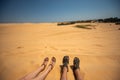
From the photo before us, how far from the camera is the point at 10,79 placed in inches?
77.5

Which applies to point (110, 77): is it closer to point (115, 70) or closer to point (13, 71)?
point (115, 70)

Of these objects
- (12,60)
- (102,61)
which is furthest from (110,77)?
(12,60)

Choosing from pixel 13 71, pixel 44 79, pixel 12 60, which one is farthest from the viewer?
pixel 12 60

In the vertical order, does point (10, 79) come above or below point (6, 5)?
below

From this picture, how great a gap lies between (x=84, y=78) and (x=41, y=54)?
4.42ft

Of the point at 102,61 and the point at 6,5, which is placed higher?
the point at 6,5

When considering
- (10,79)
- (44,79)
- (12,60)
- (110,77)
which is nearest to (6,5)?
(12,60)

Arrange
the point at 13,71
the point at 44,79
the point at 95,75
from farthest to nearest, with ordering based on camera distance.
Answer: the point at 13,71 < the point at 95,75 < the point at 44,79

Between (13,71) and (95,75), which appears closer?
(95,75)

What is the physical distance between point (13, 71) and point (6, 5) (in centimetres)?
168

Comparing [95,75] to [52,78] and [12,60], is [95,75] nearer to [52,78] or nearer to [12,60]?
[52,78]

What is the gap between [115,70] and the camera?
224 centimetres

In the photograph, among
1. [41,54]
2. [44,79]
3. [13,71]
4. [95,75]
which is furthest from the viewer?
[41,54]

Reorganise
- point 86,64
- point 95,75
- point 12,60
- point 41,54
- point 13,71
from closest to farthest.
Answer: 1. point 95,75
2. point 13,71
3. point 86,64
4. point 12,60
5. point 41,54
